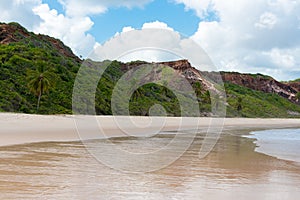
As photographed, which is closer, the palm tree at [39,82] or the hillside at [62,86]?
the palm tree at [39,82]

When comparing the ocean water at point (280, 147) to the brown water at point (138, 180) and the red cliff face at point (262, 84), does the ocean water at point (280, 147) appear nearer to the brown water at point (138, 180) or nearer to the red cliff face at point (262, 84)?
the brown water at point (138, 180)

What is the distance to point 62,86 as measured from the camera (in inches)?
1991

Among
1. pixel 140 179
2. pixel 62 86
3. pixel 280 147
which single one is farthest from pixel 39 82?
pixel 140 179

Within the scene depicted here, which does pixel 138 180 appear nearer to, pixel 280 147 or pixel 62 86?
pixel 280 147

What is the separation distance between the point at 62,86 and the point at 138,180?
44.7 metres

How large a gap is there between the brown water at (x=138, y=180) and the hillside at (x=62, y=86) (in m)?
30.1

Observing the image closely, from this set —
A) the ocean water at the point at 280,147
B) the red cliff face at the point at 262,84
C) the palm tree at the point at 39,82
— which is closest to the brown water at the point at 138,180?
the ocean water at the point at 280,147

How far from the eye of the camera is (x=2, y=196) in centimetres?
583

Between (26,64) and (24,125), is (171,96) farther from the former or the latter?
(24,125)

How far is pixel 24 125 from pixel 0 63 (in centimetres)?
2755

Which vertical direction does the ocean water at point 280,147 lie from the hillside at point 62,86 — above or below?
below

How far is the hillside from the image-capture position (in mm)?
43812

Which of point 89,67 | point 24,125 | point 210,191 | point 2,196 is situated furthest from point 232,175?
point 89,67

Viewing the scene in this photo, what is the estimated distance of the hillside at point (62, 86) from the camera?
43812mm
